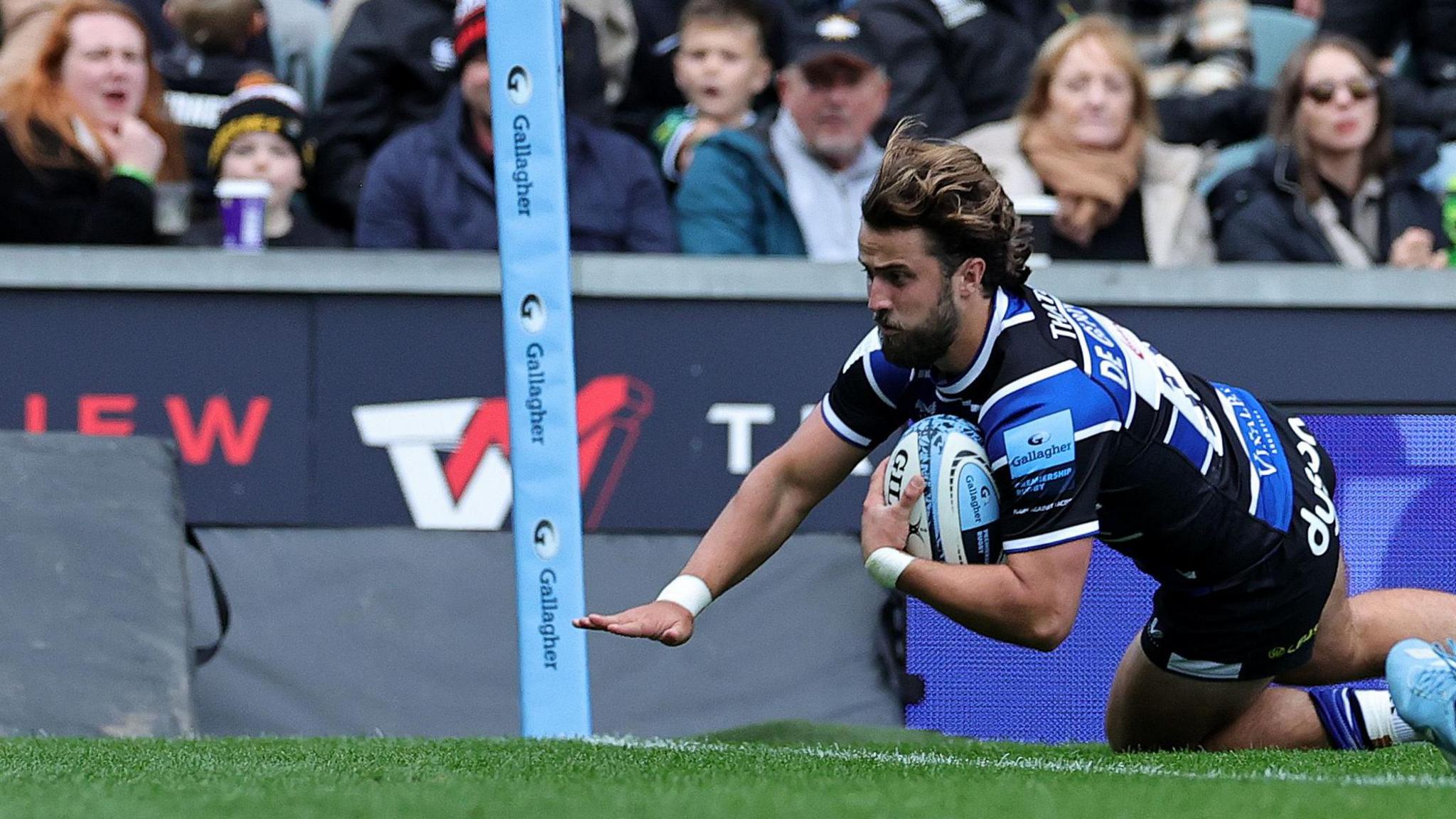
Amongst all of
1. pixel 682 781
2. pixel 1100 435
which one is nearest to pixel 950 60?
pixel 1100 435

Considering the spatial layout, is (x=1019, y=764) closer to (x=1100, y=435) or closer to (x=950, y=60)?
(x=1100, y=435)

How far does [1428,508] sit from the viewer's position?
23.7 ft

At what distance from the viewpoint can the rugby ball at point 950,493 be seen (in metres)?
5.11

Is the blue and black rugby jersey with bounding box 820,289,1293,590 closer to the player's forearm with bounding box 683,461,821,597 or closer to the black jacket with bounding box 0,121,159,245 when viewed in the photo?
the player's forearm with bounding box 683,461,821,597

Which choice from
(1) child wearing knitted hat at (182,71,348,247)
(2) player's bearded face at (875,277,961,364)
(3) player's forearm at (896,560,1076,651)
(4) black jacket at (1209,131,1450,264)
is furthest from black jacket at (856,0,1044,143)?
(3) player's forearm at (896,560,1076,651)

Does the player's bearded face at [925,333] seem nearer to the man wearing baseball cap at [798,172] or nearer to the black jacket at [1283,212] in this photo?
the man wearing baseball cap at [798,172]

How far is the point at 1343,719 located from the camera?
613cm

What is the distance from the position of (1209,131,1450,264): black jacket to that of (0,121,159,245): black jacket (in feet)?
14.3

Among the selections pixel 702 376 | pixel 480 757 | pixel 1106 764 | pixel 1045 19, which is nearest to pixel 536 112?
pixel 702 376

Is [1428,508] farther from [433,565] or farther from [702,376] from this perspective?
[433,565]

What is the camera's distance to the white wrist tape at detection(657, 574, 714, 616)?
5.37 m

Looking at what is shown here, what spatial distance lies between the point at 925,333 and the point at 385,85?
4.91 meters

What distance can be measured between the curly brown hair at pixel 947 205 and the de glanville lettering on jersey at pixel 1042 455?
1.30 ft

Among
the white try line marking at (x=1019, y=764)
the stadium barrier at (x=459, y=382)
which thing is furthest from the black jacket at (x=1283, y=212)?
the white try line marking at (x=1019, y=764)
